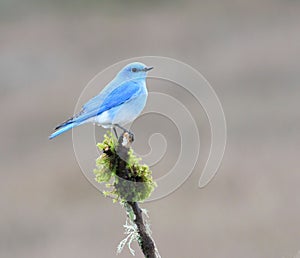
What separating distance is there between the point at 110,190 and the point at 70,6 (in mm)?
21054

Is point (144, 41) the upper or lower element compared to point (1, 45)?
lower

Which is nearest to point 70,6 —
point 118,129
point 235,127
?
point 235,127

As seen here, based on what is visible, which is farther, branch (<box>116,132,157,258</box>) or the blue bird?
the blue bird

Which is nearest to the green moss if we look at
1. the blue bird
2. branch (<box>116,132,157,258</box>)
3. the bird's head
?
branch (<box>116,132,157,258</box>)

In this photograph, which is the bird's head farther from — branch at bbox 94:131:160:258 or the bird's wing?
branch at bbox 94:131:160:258

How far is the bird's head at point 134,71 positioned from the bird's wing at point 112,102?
0.11 ft

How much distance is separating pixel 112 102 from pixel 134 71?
204mm

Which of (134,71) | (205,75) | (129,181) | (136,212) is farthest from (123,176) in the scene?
(205,75)

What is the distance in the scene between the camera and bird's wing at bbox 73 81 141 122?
3.51 m

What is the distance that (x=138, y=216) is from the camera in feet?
8.80

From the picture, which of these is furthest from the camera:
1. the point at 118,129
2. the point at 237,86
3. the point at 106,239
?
the point at 237,86

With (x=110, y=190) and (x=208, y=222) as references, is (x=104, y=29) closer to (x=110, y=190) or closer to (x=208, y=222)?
(x=208, y=222)

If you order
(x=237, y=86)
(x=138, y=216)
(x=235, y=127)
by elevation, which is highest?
(x=237, y=86)

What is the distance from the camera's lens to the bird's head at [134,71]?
3535 mm
